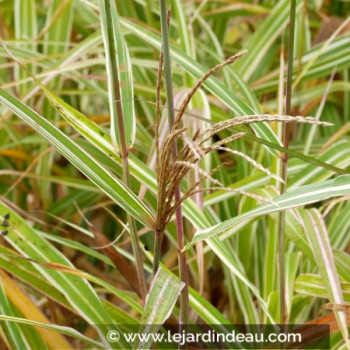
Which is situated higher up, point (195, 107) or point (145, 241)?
point (195, 107)

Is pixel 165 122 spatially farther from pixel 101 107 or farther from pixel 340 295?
pixel 101 107

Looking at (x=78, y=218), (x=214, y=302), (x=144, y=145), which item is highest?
(x=144, y=145)

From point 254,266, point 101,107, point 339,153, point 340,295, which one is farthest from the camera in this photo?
point 101,107

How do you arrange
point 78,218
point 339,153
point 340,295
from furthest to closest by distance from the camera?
point 78,218, point 339,153, point 340,295

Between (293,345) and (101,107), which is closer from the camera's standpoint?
(293,345)

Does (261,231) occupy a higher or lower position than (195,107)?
lower

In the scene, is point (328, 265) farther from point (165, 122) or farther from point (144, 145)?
point (144, 145)

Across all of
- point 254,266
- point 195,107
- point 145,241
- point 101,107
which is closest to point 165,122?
point 195,107

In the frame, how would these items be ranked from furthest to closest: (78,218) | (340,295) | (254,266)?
(78,218) → (254,266) → (340,295)

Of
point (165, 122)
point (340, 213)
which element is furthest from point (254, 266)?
point (165, 122)
